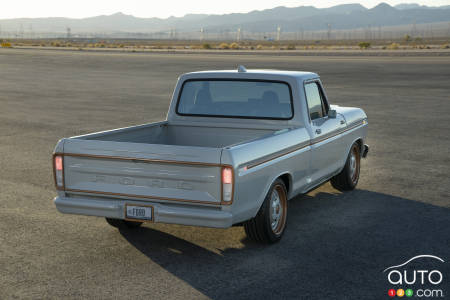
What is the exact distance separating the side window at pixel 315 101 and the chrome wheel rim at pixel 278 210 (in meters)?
1.33

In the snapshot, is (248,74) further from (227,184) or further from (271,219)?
(227,184)

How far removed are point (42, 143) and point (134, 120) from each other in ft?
13.6

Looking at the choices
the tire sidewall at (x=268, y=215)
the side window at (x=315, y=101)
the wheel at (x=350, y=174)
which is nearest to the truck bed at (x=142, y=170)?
the tire sidewall at (x=268, y=215)

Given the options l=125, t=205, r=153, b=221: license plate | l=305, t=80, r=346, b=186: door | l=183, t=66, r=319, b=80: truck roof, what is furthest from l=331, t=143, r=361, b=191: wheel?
l=125, t=205, r=153, b=221: license plate

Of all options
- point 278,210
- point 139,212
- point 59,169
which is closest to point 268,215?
point 278,210

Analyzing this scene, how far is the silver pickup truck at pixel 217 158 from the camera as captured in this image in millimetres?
5398

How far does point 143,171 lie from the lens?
18.2ft

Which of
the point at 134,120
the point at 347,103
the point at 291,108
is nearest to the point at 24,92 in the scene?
the point at 134,120

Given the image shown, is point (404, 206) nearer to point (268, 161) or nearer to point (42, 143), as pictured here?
point (268, 161)

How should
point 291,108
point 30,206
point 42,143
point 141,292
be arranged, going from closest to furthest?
point 141,292 → point 291,108 → point 30,206 → point 42,143

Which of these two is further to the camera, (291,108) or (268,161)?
(291,108)

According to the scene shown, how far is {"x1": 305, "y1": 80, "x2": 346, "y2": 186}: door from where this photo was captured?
7.17 m

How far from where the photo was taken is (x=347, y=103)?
2028cm

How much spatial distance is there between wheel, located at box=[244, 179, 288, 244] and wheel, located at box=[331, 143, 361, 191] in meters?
2.30
